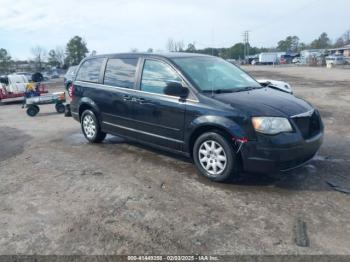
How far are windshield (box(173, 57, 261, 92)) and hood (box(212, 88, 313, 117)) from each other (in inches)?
10.8

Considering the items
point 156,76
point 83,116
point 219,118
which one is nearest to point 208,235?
point 219,118

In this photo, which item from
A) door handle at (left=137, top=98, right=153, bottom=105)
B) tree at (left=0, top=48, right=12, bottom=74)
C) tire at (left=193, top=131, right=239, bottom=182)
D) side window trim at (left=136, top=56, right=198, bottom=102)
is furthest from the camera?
tree at (left=0, top=48, right=12, bottom=74)

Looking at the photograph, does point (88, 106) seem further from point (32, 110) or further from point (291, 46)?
point (291, 46)

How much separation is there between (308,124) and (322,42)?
12851 centimetres

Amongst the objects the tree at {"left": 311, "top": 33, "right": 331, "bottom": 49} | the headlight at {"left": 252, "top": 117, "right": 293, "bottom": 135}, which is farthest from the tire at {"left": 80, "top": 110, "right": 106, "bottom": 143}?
the tree at {"left": 311, "top": 33, "right": 331, "bottom": 49}

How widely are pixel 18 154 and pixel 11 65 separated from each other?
74847mm

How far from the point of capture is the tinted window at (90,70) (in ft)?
22.6

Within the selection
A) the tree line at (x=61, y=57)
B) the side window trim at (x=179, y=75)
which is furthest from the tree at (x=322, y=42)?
the side window trim at (x=179, y=75)

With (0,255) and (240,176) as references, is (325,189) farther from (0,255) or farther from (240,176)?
(0,255)

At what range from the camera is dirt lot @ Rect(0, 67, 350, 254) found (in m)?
3.42

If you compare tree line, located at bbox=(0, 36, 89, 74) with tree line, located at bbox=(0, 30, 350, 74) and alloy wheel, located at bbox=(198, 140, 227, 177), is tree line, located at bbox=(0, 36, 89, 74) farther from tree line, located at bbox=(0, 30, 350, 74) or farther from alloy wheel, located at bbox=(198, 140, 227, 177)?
alloy wheel, located at bbox=(198, 140, 227, 177)

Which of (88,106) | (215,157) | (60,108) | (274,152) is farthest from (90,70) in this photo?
(60,108)

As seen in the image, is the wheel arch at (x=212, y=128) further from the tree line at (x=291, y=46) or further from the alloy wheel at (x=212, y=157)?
the tree line at (x=291, y=46)

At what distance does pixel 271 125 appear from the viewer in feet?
14.5
